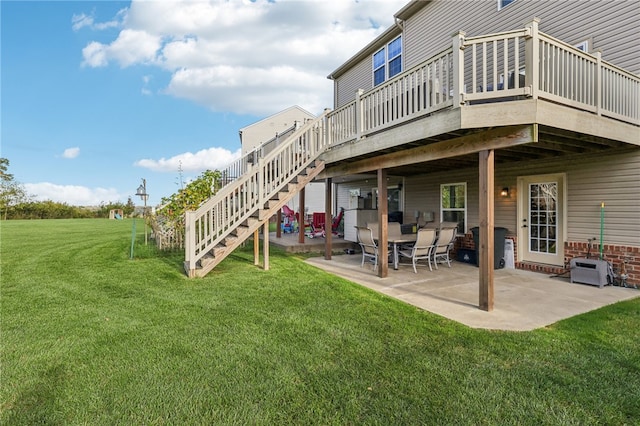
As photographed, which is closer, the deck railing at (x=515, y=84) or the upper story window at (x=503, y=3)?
the deck railing at (x=515, y=84)

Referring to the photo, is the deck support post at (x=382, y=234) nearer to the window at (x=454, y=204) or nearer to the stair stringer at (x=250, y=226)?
the stair stringer at (x=250, y=226)

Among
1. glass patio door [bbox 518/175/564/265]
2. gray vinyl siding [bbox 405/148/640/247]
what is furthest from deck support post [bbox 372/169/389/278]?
glass patio door [bbox 518/175/564/265]

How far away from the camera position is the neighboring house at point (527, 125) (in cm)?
422

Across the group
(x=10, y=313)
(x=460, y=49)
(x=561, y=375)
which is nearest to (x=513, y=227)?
(x=460, y=49)

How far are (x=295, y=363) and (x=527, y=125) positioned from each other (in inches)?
153

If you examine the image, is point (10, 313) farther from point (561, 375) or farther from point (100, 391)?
point (561, 375)

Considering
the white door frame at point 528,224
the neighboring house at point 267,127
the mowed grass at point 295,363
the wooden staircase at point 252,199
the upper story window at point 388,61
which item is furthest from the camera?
the neighboring house at point 267,127

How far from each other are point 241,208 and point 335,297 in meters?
3.16

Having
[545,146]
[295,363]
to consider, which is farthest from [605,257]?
[295,363]

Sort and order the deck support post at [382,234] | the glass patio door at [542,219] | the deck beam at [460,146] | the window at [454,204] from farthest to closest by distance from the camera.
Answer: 1. the window at [454,204]
2. the glass patio door at [542,219]
3. the deck support post at [382,234]
4. the deck beam at [460,146]

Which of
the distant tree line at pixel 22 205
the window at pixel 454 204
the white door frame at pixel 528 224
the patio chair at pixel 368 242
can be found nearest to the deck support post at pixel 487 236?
the patio chair at pixel 368 242

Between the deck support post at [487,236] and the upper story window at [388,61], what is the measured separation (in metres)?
7.12

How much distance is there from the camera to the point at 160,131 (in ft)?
63.2

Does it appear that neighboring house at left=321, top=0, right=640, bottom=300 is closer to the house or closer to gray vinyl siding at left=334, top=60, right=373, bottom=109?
the house
